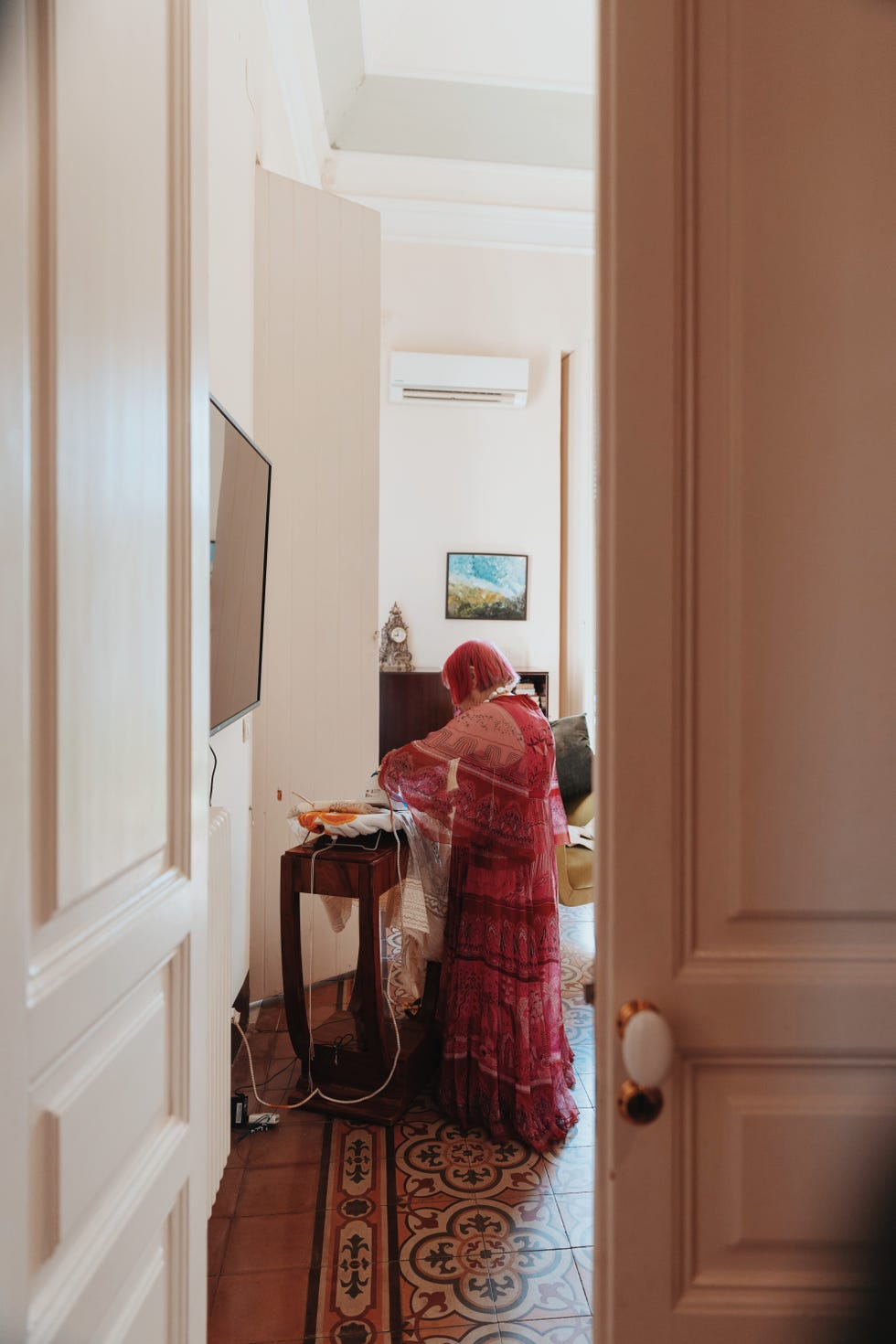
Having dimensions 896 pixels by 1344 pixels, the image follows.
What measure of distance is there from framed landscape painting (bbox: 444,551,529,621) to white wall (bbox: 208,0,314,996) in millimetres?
2758

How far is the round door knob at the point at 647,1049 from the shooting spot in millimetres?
878

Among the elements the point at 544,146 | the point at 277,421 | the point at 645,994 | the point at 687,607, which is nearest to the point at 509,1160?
the point at 645,994

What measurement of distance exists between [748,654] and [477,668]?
1939 millimetres

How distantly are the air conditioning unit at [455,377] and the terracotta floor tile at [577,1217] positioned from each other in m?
5.12

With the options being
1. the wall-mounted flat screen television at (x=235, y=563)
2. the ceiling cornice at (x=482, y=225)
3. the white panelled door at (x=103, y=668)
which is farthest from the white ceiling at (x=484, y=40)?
the white panelled door at (x=103, y=668)

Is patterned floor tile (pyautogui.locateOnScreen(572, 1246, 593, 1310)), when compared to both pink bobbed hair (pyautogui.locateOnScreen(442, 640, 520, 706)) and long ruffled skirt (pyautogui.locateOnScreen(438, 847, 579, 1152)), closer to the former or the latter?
long ruffled skirt (pyautogui.locateOnScreen(438, 847, 579, 1152))

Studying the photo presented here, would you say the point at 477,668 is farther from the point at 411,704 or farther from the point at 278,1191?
the point at 411,704

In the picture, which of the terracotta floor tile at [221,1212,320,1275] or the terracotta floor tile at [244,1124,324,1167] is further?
the terracotta floor tile at [244,1124,324,1167]

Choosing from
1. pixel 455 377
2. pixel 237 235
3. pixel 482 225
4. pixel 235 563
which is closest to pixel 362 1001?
pixel 235 563

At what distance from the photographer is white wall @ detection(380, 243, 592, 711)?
6020 mm

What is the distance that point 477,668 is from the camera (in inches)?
112

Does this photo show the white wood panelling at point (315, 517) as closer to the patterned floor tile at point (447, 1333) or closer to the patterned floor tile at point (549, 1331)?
the patterned floor tile at point (447, 1333)

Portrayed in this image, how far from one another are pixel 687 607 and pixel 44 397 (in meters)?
0.72

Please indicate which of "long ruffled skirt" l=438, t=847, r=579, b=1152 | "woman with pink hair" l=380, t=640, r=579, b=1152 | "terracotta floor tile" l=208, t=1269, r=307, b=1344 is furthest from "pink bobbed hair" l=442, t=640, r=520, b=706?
"terracotta floor tile" l=208, t=1269, r=307, b=1344
